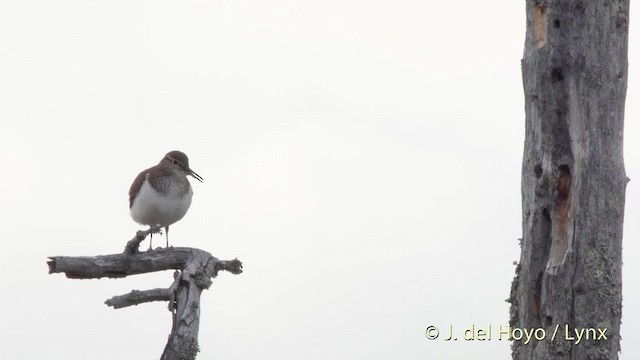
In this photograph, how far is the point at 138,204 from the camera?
1166 centimetres

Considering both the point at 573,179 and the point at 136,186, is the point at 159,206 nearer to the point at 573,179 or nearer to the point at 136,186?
the point at 136,186

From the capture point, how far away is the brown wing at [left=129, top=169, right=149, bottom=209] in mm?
11742

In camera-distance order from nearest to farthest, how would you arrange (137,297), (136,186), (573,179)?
(573,179) < (137,297) < (136,186)

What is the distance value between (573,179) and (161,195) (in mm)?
5418

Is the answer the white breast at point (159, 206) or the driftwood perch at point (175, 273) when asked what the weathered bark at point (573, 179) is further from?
the white breast at point (159, 206)

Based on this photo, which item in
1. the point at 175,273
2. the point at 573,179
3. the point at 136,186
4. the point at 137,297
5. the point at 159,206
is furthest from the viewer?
the point at 136,186

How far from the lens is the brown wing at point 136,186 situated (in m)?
11.7

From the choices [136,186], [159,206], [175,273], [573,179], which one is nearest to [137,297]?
[175,273]

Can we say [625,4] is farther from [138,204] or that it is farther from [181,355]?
[138,204]

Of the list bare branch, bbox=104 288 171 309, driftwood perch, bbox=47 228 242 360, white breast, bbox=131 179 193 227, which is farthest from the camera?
white breast, bbox=131 179 193 227

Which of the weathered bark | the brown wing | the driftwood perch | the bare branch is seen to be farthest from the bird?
the weathered bark

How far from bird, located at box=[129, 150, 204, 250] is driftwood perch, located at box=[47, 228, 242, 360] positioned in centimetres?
178

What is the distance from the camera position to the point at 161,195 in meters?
11.5

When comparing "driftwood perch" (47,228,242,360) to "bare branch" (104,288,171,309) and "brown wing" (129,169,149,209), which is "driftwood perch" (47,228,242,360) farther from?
"brown wing" (129,169,149,209)
